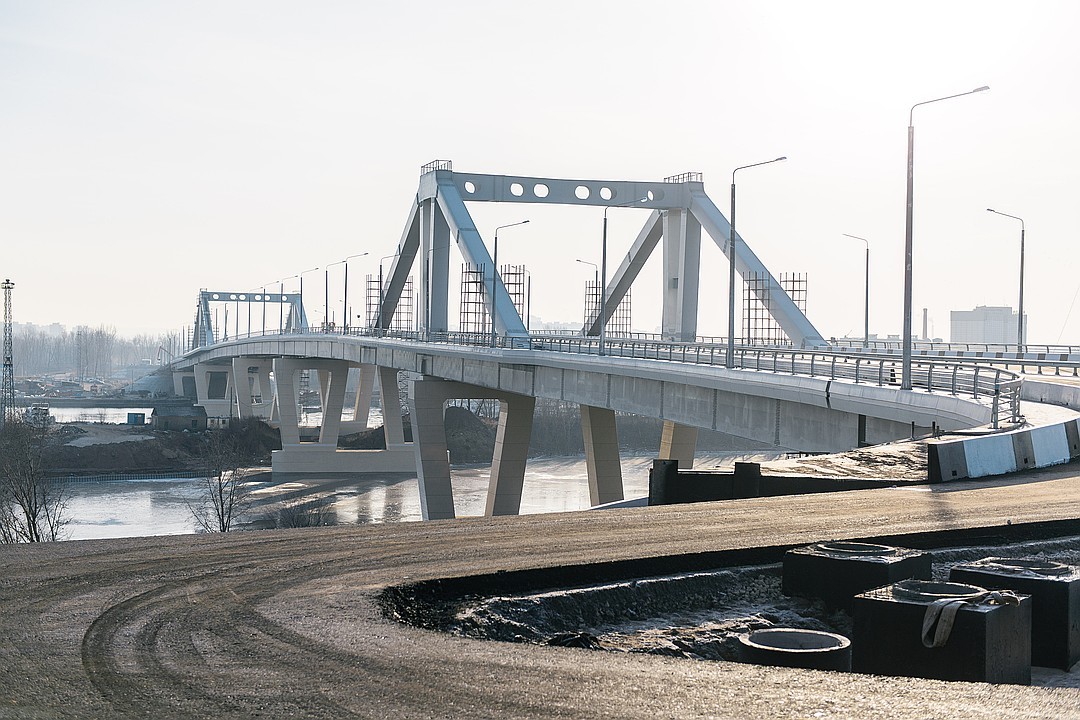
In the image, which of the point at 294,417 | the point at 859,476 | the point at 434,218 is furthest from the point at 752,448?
the point at 859,476

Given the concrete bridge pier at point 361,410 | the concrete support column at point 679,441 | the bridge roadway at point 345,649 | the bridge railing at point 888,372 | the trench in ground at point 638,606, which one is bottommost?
the concrete bridge pier at point 361,410

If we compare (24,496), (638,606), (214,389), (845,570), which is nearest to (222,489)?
(24,496)

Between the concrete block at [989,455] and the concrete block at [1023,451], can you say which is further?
the concrete block at [1023,451]

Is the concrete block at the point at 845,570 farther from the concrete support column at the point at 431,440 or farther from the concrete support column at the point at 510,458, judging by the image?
the concrete support column at the point at 431,440

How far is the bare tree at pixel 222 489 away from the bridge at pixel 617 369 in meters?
6.21

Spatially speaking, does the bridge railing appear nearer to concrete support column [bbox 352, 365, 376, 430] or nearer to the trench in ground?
the trench in ground

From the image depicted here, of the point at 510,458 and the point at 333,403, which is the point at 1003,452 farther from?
the point at 333,403

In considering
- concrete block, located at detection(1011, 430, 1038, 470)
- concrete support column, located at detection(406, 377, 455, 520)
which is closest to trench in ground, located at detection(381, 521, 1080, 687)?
concrete block, located at detection(1011, 430, 1038, 470)

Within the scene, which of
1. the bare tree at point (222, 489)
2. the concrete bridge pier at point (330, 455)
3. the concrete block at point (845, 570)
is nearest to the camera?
the concrete block at point (845, 570)

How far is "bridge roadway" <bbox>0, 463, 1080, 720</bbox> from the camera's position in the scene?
643 cm

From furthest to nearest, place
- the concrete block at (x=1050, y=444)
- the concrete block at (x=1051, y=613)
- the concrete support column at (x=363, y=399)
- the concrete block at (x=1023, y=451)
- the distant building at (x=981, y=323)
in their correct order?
the distant building at (x=981, y=323), the concrete support column at (x=363, y=399), the concrete block at (x=1050, y=444), the concrete block at (x=1023, y=451), the concrete block at (x=1051, y=613)

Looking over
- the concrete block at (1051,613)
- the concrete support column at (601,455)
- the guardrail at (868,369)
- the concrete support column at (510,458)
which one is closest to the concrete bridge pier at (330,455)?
the concrete support column at (510,458)

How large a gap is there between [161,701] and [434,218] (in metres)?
73.2

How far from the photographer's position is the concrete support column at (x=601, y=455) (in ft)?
184
